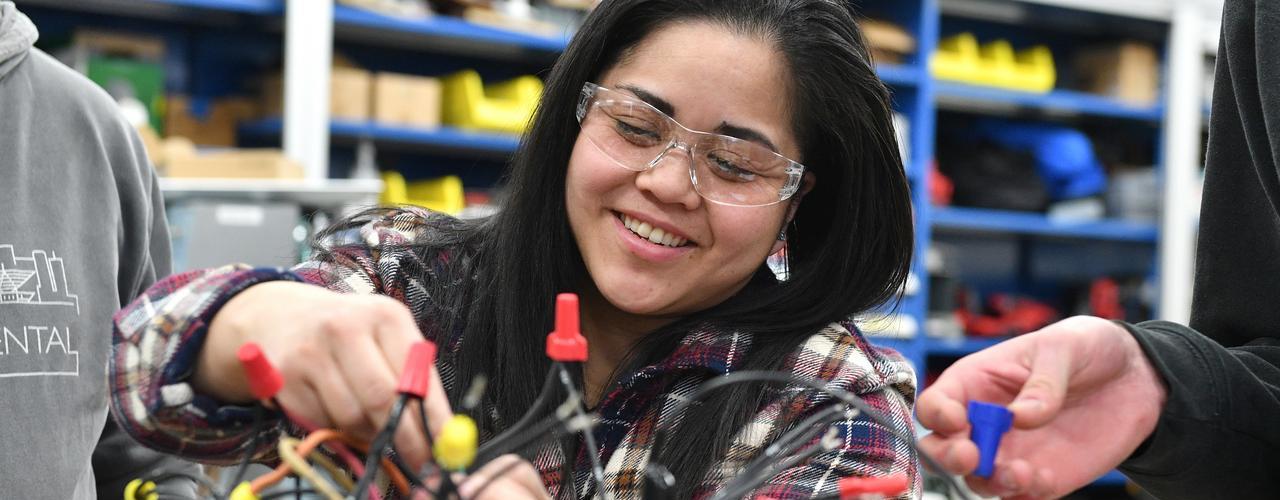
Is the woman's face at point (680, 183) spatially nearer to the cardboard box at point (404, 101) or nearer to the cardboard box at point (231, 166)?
the cardboard box at point (231, 166)

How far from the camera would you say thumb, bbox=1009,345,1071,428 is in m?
0.71

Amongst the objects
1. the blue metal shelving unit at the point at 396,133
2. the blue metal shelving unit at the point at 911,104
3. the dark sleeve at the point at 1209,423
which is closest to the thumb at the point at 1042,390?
the dark sleeve at the point at 1209,423

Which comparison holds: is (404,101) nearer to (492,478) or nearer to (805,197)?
(805,197)

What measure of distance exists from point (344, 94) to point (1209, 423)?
300 cm

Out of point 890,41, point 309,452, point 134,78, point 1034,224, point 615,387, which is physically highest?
point 890,41

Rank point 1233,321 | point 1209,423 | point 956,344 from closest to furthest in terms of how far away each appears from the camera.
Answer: point 1209,423 → point 1233,321 → point 956,344

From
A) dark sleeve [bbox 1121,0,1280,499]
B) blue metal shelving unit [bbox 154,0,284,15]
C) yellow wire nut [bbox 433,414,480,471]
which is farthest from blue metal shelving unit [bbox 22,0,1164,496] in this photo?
yellow wire nut [bbox 433,414,480,471]

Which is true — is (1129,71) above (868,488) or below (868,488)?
above

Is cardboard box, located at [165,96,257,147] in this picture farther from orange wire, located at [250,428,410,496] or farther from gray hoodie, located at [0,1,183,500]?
orange wire, located at [250,428,410,496]

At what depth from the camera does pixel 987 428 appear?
709 millimetres

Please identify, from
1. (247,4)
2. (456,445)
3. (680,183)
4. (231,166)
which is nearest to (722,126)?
(680,183)

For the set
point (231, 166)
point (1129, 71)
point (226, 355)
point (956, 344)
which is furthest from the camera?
point (1129, 71)

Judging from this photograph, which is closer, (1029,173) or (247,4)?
(247,4)

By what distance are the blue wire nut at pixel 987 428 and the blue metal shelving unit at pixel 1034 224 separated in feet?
12.4
